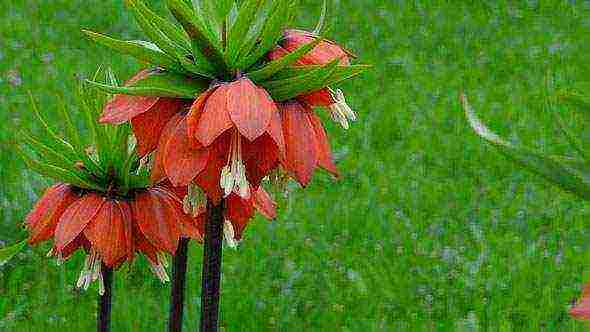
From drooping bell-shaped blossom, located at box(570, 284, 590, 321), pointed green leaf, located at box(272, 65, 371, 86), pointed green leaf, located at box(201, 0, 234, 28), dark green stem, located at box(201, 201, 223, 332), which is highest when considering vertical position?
pointed green leaf, located at box(201, 0, 234, 28)

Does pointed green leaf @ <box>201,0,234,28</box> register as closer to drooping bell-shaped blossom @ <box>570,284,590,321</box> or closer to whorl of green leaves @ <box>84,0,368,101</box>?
whorl of green leaves @ <box>84,0,368,101</box>

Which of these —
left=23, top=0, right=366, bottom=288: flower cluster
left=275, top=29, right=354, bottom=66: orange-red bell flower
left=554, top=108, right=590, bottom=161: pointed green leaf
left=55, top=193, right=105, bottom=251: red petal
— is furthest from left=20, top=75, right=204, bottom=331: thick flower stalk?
left=554, top=108, right=590, bottom=161: pointed green leaf

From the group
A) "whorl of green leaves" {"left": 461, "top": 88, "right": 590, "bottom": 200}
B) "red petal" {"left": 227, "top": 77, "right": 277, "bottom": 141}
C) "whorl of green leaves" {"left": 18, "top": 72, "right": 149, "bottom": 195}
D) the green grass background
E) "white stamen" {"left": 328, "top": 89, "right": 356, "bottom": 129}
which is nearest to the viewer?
"whorl of green leaves" {"left": 461, "top": 88, "right": 590, "bottom": 200}

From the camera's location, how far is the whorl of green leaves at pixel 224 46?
95cm

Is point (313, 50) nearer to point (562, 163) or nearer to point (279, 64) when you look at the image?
point (279, 64)

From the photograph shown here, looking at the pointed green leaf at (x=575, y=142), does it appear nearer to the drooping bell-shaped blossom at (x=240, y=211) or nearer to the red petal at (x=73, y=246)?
the drooping bell-shaped blossom at (x=240, y=211)

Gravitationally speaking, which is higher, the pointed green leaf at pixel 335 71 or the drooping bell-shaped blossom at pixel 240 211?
the pointed green leaf at pixel 335 71

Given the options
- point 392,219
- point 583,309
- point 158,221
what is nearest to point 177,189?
point 158,221

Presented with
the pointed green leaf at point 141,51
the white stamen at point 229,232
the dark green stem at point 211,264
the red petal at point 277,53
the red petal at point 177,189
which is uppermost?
the red petal at point 277,53

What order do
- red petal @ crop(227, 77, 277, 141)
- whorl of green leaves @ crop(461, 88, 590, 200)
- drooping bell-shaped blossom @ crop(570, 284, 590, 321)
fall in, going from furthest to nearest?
1. red petal @ crop(227, 77, 277, 141)
2. whorl of green leaves @ crop(461, 88, 590, 200)
3. drooping bell-shaped blossom @ crop(570, 284, 590, 321)

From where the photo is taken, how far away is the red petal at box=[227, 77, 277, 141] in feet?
3.06

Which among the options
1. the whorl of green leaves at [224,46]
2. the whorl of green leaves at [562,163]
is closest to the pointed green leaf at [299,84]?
the whorl of green leaves at [224,46]

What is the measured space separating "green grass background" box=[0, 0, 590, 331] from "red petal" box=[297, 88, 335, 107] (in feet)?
1.88

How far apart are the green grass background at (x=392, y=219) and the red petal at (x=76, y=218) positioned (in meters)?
0.67
